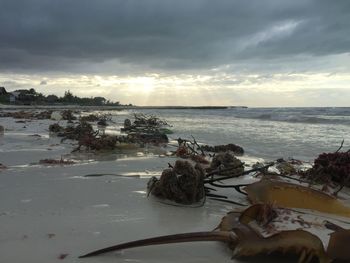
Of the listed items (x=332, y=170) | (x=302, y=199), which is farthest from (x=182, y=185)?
(x=332, y=170)

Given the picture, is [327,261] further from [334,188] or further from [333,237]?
[334,188]

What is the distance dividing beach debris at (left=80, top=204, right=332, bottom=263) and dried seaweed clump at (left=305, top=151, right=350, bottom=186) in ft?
7.02

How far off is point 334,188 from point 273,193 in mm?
1212

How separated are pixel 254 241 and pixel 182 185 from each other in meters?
1.33

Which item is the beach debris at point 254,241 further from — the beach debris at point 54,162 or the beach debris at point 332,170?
the beach debris at point 54,162

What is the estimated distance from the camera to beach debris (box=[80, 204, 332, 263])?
2.05 meters

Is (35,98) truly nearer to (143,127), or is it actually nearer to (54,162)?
(143,127)

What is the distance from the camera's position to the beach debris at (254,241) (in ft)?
6.73

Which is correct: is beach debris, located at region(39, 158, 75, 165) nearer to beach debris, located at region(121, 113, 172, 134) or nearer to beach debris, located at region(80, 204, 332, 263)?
beach debris, located at region(80, 204, 332, 263)

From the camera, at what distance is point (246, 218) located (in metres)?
2.49

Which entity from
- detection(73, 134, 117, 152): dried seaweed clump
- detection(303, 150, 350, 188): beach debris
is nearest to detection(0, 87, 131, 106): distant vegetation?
detection(73, 134, 117, 152): dried seaweed clump

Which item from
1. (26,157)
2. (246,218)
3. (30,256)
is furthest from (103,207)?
(26,157)

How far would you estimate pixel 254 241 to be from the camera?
2160 mm

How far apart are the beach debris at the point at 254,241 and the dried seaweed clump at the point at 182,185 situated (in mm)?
976
